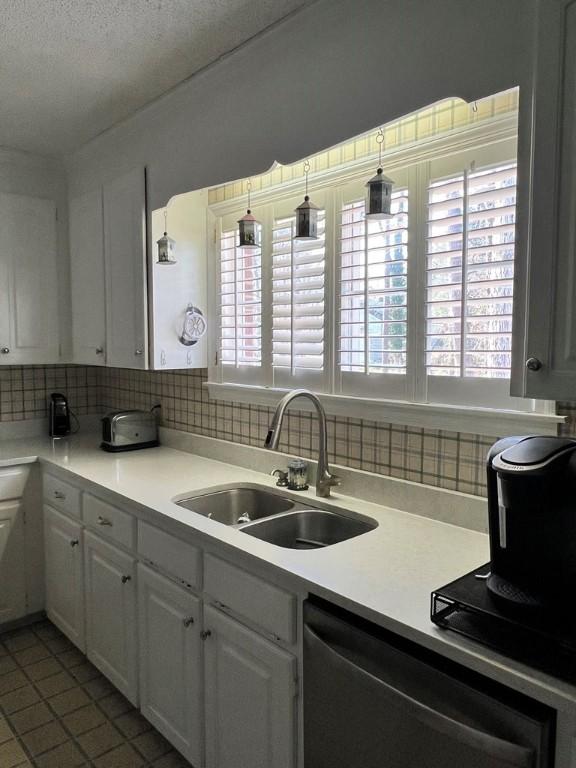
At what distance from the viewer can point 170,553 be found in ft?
6.01

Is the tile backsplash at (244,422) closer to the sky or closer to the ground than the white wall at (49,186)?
closer to the ground

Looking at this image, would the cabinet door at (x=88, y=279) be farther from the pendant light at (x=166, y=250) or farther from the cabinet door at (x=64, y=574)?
the cabinet door at (x=64, y=574)

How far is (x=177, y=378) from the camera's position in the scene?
9.59 ft

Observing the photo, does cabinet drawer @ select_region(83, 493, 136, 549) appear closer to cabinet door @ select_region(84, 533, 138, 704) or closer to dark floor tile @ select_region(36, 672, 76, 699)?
cabinet door @ select_region(84, 533, 138, 704)

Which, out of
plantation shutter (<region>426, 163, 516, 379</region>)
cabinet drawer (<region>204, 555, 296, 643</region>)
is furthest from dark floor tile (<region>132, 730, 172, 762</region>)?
plantation shutter (<region>426, 163, 516, 379</region>)

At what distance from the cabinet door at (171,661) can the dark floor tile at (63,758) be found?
26 cm

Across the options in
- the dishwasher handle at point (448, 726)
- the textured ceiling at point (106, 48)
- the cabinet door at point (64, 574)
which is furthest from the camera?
the cabinet door at point (64, 574)

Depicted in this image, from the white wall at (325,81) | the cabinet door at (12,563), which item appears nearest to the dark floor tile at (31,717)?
the cabinet door at (12,563)

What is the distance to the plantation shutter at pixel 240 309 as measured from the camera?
246 cm

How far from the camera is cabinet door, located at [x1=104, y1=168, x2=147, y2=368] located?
8.20 feet

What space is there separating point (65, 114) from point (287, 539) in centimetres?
205

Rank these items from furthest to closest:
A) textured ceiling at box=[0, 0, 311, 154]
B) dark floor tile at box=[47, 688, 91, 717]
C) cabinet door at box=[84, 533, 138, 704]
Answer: dark floor tile at box=[47, 688, 91, 717] < cabinet door at box=[84, 533, 138, 704] < textured ceiling at box=[0, 0, 311, 154]

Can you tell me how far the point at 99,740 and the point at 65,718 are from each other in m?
0.21

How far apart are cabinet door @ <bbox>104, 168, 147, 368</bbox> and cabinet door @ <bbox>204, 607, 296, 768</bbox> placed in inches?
52.9
